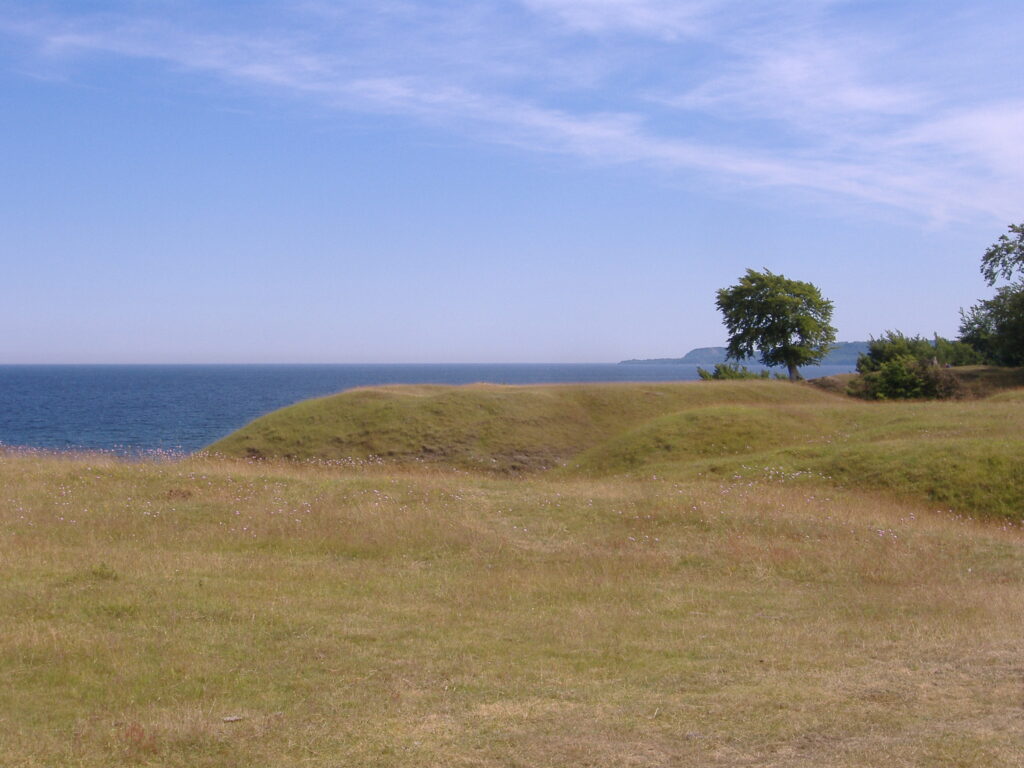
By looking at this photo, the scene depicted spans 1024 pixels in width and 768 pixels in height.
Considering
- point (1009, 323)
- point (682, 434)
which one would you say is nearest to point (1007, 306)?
point (1009, 323)

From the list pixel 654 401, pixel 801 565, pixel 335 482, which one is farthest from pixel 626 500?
pixel 654 401

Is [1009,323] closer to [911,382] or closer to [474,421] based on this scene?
[911,382]

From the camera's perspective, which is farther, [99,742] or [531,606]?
[531,606]

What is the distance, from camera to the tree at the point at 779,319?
61.2 meters

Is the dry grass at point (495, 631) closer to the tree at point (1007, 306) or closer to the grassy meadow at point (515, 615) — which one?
the grassy meadow at point (515, 615)

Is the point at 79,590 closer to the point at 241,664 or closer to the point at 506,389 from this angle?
the point at 241,664

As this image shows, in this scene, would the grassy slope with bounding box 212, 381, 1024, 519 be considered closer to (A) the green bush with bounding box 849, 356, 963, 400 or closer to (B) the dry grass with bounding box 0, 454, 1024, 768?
(A) the green bush with bounding box 849, 356, 963, 400

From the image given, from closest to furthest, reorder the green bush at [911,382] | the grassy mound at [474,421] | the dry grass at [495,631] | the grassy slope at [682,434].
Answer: the dry grass at [495,631] → the grassy slope at [682,434] → the grassy mound at [474,421] → the green bush at [911,382]

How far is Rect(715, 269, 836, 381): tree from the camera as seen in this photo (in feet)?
201

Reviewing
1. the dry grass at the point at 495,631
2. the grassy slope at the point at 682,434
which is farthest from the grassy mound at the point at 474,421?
the dry grass at the point at 495,631

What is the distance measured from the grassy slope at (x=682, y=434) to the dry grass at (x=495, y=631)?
503 cm

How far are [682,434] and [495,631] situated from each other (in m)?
25.3

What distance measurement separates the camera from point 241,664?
367 inches

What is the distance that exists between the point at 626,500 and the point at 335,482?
7315 millimetres
